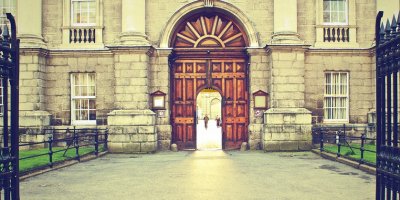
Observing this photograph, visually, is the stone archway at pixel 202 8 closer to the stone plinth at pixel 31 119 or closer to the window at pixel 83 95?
the window at pixel 83 95

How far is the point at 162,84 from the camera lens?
18.3m

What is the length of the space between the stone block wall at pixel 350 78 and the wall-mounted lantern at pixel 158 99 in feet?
20.9

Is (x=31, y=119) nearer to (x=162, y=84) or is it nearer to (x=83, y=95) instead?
(x=83, y=95)

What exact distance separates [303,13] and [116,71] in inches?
338

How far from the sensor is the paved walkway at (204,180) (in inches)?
343

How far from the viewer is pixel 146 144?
17141mm

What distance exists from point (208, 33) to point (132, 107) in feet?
16.2

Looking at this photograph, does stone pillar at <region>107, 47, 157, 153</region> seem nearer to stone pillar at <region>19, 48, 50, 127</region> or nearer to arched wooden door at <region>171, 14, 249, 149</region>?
arched wooden door at <region>171, 14, 249, 149</region>

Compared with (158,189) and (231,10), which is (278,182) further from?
(231,10)

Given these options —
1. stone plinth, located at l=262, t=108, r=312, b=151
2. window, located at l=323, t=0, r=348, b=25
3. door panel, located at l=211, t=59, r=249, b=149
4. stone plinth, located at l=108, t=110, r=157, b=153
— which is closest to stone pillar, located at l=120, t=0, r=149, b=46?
stone plinth, located at l=108, t=110, r=157, b=153

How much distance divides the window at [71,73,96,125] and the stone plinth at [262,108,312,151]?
25.6 ft

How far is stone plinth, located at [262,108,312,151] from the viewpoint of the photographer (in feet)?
56.4

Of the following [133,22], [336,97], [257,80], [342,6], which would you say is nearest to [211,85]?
[257,80]

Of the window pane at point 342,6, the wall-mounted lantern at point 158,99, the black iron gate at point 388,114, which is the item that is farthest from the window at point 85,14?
the black iron gate at point 388,114
